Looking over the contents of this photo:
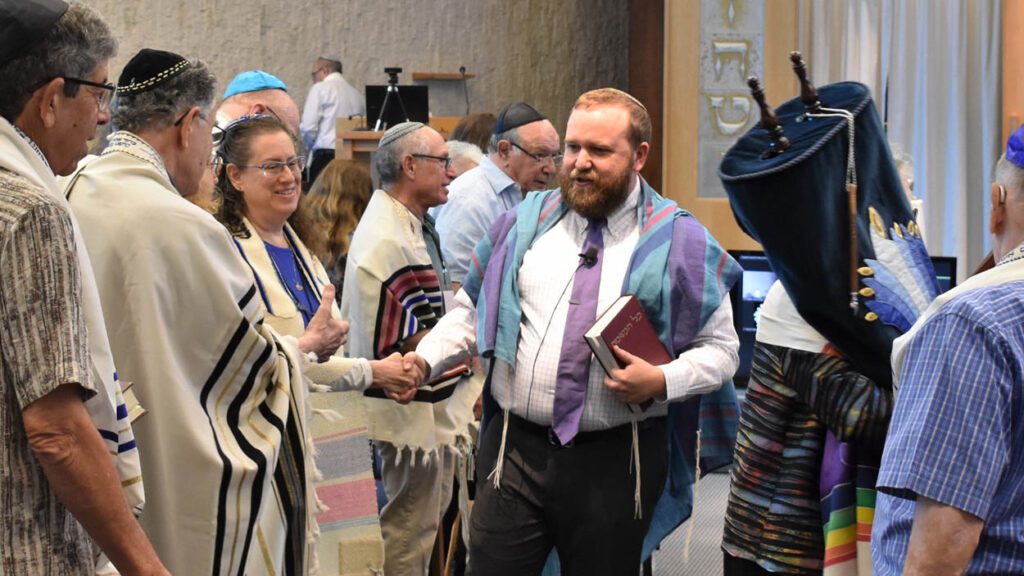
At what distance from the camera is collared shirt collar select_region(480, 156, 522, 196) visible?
5.42m

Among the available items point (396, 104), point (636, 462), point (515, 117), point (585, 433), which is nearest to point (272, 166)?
point (585, 433)

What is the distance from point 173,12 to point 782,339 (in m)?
9.92

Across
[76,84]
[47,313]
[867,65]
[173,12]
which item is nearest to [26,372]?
[47,313]

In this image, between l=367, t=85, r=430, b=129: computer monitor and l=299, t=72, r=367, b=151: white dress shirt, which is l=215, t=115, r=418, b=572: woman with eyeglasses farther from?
l=299, t=72, r=367, b=151: white dress shirt

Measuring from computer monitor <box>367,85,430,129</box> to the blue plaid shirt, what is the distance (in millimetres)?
8372

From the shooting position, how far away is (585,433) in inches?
119

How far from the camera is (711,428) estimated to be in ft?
11.0

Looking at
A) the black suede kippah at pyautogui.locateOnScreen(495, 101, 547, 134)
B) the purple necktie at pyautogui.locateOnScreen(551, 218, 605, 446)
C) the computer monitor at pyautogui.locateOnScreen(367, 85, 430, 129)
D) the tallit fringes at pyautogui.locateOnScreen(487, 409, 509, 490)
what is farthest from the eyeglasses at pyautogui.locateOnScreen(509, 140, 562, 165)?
the computer monitor at pyautogui.locateOnScreen(367, 85, 430, 129)

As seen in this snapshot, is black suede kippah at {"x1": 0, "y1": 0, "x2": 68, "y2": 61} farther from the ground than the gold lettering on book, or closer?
farther from the ground

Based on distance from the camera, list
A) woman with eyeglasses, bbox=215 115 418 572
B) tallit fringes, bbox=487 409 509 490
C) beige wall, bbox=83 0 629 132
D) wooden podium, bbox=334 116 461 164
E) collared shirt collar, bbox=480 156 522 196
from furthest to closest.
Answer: beige wall, bbox=83 0 629 132
wooden podium, bbox=334 116 461 164
collared shirt collar, bbox=480 156 522 196
woman with eyeglasses, bbox=215 115 418 572
tallit fringes, bbox=487 409 509 490

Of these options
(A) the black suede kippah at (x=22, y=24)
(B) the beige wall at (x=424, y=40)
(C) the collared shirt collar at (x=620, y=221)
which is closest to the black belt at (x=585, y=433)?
(C) the collared shirt collar at (x=620, y=221)

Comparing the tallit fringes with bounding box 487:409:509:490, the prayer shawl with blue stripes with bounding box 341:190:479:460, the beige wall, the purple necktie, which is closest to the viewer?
the purple necktie

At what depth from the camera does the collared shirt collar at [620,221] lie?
125 inches

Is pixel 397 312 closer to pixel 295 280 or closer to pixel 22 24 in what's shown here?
pixel 295 280
